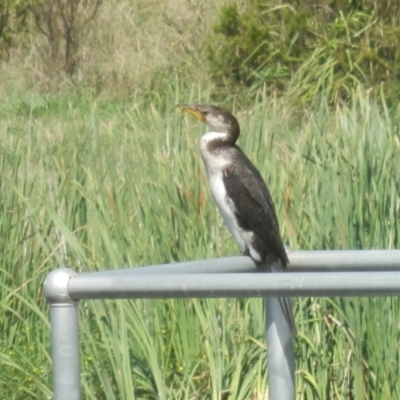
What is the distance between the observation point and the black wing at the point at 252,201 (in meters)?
2.90

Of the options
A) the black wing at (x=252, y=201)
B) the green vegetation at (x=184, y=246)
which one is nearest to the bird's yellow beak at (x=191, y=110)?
the green vegetation at (x=184, y=246)

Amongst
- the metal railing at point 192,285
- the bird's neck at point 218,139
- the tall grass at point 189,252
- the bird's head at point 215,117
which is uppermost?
the metal railing at point 192,285

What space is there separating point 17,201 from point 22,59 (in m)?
8.62

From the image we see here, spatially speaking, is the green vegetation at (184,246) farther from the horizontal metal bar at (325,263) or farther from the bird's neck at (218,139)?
the horizontal metal bar at (325,263)

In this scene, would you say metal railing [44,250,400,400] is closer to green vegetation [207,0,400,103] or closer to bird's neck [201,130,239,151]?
bird's neck [201,130,239,151]

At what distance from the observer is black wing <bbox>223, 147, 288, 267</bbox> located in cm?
290

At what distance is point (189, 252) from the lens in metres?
2.96

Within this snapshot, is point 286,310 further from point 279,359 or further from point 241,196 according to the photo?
point 241,196

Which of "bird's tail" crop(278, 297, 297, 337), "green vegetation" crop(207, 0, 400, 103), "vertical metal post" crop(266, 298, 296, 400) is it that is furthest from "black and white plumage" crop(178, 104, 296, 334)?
"green vegetation" crop(207, 0, 400, 103)

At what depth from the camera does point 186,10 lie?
11.4 m

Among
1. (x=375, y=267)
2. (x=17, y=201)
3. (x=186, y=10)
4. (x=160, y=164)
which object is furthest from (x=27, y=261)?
(x=186, y=10)

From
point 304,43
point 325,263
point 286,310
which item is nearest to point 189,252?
point 286,310

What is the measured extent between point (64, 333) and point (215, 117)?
6.52ft

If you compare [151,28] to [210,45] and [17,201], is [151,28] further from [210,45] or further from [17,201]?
[17,201]
